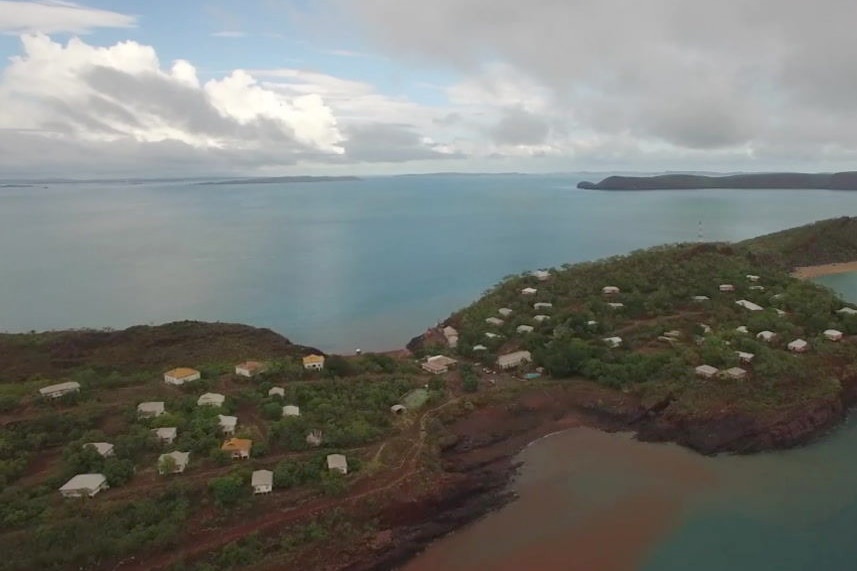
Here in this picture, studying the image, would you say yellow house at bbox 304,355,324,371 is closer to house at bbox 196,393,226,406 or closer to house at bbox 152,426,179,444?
house at bbox 196,393,226,406

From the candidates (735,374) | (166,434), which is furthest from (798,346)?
(166,434)

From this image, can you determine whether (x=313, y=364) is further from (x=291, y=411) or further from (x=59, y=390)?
(x=59, y=390)

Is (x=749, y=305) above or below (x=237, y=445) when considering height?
above

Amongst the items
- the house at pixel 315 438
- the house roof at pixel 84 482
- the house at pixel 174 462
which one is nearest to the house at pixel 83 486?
the house roof at pixel 84 482

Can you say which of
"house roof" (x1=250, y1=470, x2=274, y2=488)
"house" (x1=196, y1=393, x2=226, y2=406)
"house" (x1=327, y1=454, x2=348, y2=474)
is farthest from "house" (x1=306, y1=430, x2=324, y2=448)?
"house" (x1=196, y1=393, x2=226, y2=406)

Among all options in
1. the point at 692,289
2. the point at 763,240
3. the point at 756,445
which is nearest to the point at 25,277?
the point at 692,289

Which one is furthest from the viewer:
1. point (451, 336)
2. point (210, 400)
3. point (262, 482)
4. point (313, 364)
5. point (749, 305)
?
point (749, 305)

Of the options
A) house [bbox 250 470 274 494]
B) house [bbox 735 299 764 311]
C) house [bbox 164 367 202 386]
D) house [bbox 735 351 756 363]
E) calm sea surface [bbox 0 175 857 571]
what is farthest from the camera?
house [bbox 735 299 764 311]
